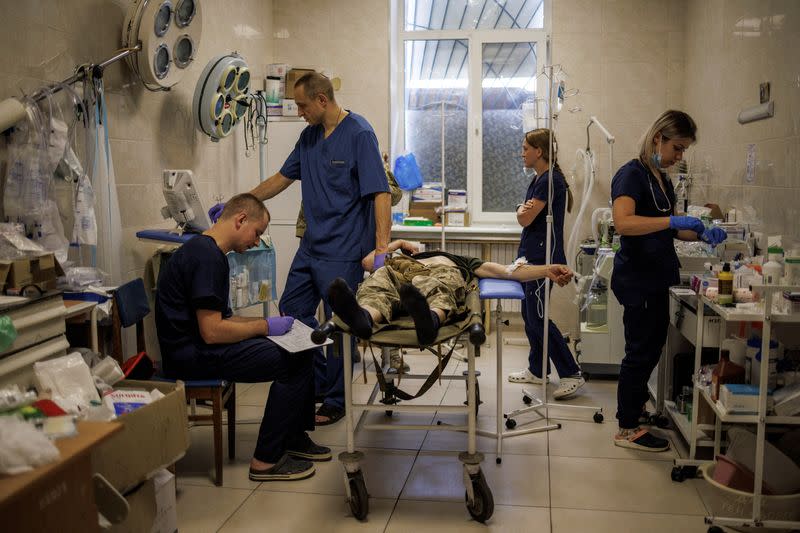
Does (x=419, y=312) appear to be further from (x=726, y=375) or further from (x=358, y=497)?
(x=726, y=375)

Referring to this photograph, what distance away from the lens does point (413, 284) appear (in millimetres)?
3055

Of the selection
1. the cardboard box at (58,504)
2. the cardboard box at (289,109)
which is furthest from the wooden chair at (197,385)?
the cardboard box at (289,109)

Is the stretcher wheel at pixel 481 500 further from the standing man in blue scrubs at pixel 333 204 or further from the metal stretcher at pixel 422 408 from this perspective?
the standing man in blue scrubs at pixel 333 204

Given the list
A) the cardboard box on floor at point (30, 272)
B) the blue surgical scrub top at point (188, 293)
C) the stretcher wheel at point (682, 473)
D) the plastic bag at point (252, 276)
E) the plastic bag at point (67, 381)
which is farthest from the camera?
the plastic bag at point (252, 276)

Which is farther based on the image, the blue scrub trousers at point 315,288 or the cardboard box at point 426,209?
the cardboard box at point 426,209

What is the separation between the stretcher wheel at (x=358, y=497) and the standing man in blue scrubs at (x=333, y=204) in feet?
3.21

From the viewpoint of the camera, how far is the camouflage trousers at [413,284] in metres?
2.87

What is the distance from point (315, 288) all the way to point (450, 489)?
1245 mm

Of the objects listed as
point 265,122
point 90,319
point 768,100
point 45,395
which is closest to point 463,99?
point 265,122

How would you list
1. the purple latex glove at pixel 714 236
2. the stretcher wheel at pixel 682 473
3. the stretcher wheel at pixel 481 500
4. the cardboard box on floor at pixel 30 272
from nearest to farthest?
the cardboard box on floor at pixel 30 272
the stretcher wheel at pixel 481 500
the stretcher wheel at pixel 682 473
the purple latex glove at pixel 714 236

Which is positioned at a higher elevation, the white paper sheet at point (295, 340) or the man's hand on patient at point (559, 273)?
the man's hand on patient at point (559, 273)

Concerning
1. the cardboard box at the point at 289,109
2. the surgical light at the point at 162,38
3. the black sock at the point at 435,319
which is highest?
the surgical light at the point at 162,38

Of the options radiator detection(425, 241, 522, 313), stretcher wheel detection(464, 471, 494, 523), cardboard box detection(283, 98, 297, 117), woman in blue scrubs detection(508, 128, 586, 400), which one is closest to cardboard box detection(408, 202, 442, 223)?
radiator detection(425, 241, 522, 313)

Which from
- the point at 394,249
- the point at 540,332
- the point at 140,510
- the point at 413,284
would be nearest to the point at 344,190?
the point at 394,249
